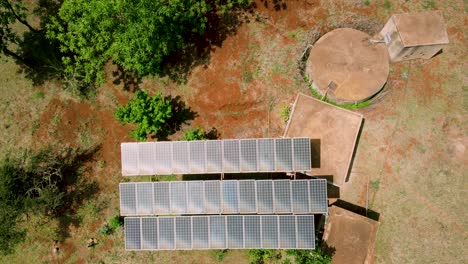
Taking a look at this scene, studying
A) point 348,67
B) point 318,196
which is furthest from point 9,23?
point 318,196

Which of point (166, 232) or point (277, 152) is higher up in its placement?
point (277, 152)

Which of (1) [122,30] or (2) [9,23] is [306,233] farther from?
(2) [9,23]

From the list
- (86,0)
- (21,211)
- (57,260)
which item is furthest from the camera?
(57,260)

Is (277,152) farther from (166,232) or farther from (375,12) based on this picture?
(375,12)

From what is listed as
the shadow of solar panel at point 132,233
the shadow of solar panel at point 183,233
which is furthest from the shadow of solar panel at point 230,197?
the shadow of solar panel at point 132,233

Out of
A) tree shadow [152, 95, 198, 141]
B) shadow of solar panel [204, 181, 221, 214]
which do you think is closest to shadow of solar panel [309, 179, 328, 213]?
shadow of solar panel [204, 181, 221, 214]

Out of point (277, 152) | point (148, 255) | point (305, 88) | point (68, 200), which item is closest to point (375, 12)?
point (305, 88)
